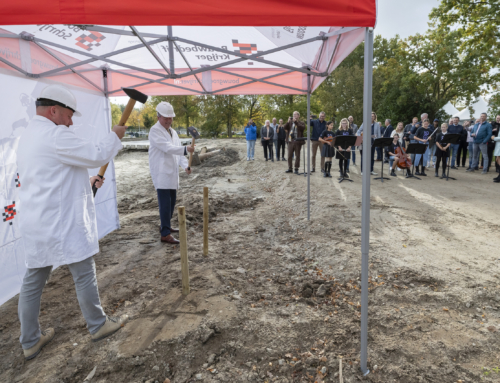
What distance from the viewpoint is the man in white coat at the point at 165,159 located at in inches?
194

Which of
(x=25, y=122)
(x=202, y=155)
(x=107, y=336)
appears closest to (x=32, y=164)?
(x=107, y=336)

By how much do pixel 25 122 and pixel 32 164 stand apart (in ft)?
6.59

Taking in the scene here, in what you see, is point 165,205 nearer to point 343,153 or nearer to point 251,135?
point 343,153

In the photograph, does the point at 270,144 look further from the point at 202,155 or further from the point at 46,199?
the point at 46,199

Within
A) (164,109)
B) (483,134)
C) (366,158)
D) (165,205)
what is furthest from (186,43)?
(483,134)

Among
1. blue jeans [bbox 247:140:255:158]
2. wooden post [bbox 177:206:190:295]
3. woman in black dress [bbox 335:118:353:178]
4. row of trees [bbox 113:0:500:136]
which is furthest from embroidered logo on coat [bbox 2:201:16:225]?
row of trees [bbox 113:0:500:136]

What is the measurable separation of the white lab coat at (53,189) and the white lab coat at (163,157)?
2.33 m

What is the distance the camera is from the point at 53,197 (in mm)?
2490

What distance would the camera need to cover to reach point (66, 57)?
4637 millimetres

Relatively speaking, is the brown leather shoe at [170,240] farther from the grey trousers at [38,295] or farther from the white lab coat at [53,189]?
the white lab coat at [53,189]

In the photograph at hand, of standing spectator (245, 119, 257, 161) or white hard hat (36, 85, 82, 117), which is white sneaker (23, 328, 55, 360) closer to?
white hard hat (36, 85, 82, 117)

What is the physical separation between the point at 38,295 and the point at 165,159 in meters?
2.85

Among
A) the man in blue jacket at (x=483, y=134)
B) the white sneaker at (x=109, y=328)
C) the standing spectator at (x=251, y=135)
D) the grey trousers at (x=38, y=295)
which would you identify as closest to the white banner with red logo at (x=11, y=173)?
the grey trousers at (x=38, y=295)

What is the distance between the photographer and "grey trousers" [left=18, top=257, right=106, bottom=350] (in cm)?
262
